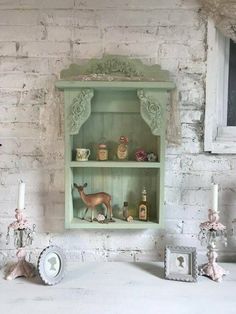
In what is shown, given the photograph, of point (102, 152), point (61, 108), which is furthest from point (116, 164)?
point (61, 108)

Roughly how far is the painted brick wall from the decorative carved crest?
0.04 meters

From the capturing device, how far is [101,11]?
1668mm

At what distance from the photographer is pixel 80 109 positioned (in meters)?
1.57

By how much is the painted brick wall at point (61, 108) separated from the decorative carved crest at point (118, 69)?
39 mm

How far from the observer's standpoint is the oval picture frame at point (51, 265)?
147cm

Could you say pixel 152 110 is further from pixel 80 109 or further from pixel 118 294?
pixel 118 294

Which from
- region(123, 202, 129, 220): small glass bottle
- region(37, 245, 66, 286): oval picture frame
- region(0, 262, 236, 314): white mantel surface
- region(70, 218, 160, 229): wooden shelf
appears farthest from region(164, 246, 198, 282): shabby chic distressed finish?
region(37, 245, 66, 286): oval picture frame

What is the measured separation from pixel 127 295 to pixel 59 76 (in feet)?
2.96

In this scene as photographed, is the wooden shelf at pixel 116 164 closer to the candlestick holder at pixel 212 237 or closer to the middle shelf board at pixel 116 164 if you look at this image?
the middle shelf board at pixel 116 164

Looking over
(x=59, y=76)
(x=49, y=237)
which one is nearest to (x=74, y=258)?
(x=49, y=237)

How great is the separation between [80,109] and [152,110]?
0.91ft

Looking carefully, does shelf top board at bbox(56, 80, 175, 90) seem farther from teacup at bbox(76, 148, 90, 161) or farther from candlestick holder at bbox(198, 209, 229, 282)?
candlestick holder at bbox(198, 209, 229, 282)

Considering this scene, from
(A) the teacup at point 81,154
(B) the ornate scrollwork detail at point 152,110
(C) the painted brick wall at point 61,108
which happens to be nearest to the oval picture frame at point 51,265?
(C) the painted brick wall at point 61,108

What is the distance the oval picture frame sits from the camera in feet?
4.82
